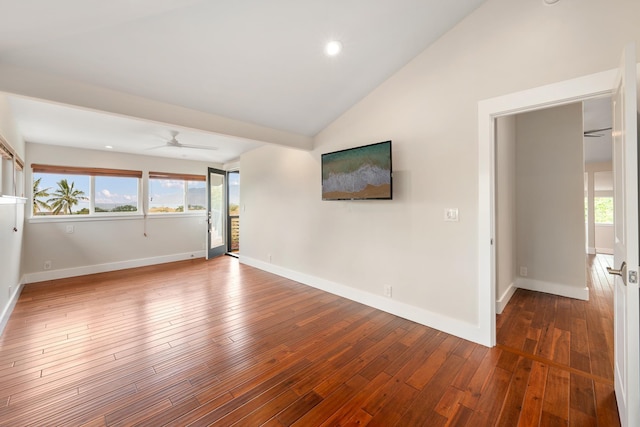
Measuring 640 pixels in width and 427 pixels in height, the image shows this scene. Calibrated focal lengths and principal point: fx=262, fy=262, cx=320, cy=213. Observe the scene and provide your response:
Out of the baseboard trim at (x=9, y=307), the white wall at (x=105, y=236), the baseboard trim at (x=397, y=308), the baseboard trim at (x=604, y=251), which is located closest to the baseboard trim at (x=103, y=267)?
the white wall at (x=105, y=236)

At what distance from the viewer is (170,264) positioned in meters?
5.64

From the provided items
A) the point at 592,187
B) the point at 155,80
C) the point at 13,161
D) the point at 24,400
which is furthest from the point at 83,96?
the point at 592,187

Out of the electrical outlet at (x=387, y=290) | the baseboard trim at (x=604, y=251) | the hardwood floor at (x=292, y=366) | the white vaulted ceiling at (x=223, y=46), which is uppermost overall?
the white vaulted ceiling at (x=223, y=46)

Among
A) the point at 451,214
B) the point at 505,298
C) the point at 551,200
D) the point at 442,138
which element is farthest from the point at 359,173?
the point at 551,200

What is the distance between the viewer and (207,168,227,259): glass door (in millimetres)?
6039

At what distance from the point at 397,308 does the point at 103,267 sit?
17.8 feet

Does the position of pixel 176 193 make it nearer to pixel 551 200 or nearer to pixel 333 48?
pixel 333 48

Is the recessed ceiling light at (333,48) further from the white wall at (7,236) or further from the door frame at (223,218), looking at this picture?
the door frame at (223,218)

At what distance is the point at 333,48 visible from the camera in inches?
96.0

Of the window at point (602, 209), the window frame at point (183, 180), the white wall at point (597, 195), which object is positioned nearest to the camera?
the window frame at point (183, 180)

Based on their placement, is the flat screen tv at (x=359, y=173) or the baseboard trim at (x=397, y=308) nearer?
the baseboard trim at (x=397, y=308)

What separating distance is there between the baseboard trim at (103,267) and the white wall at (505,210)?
19.8 ft

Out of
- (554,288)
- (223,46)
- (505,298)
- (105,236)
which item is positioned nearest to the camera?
(223,46)

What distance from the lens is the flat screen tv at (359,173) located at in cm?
290
